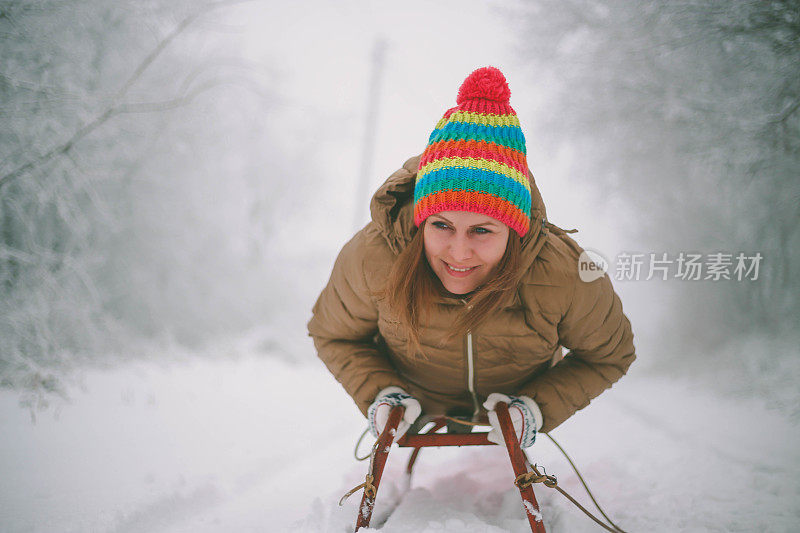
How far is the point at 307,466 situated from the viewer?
196cm

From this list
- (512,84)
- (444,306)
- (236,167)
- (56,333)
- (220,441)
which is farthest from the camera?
(236,167)

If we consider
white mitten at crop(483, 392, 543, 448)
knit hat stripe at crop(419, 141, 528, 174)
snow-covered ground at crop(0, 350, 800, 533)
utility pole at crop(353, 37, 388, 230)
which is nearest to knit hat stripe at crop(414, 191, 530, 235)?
knit hat stripe at crop(419, 141, 528, 174)

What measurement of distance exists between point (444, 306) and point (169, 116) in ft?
7.59

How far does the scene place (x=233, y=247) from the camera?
135 inches

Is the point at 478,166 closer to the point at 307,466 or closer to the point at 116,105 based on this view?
the point at 307,466

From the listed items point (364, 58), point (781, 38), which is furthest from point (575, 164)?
point (364, 58)

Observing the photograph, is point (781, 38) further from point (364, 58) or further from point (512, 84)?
point (364, 58)

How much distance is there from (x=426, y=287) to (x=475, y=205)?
11.6 inches

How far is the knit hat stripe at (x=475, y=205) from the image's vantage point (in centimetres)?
115

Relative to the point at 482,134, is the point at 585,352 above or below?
below

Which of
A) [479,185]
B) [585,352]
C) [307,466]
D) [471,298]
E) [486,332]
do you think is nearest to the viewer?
[479,185]

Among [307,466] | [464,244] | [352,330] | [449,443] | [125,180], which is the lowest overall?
[307,466]
